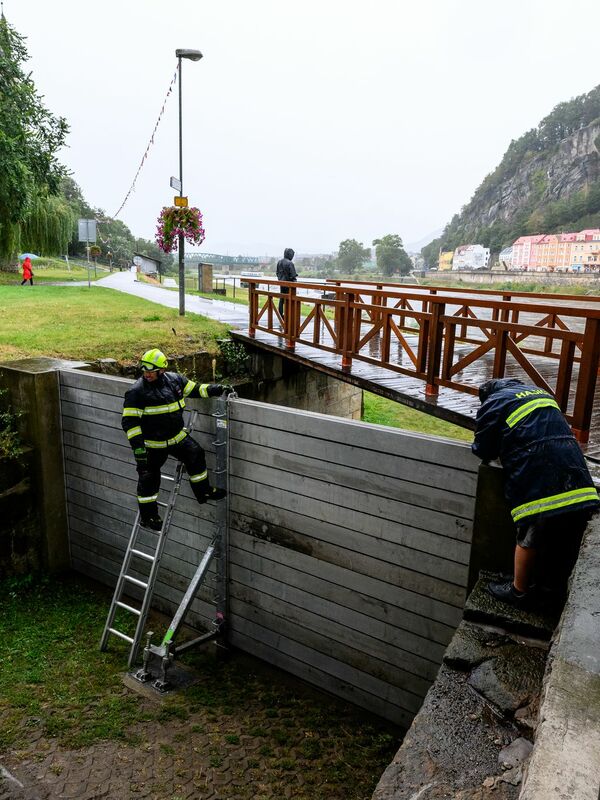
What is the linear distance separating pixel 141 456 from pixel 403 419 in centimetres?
1191

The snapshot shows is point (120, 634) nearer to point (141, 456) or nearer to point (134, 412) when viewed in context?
point (141, 456)

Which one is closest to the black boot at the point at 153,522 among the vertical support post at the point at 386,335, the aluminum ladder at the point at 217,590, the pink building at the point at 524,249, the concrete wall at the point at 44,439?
the aluminum ladder at the point at 217,590

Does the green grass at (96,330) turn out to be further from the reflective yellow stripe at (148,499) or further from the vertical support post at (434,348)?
the vertical support post at (434,348)

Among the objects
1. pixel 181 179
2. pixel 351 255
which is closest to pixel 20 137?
pixel 181 179

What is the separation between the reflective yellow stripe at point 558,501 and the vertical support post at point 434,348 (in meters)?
2.78

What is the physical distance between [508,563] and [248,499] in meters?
2.49

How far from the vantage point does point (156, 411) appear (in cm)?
523

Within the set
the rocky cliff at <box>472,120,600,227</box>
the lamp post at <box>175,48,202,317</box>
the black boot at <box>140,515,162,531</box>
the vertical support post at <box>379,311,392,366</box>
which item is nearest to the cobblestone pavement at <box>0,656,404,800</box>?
the black boot at <box>140,515,162,531</box>

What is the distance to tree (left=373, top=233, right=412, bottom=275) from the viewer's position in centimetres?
4238

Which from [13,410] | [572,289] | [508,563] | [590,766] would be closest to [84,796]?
[508,563]

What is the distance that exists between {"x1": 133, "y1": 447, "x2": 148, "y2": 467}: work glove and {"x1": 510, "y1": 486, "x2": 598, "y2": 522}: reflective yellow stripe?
335 cm

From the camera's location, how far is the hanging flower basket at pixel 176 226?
12.8 m

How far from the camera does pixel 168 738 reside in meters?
4.65

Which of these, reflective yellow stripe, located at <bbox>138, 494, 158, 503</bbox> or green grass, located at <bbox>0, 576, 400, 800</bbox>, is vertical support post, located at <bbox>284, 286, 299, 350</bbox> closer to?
reflective yellow stripe, located at <bbox>138, 494, 158, 503</bbox>
